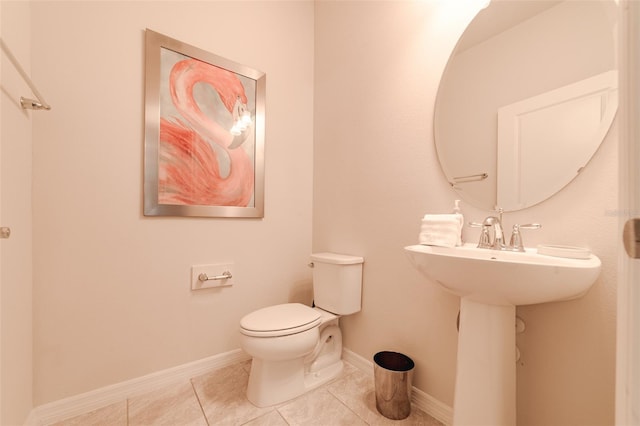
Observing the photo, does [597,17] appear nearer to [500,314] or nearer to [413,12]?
[413,12]

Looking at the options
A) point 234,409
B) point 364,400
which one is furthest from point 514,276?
point 234,409

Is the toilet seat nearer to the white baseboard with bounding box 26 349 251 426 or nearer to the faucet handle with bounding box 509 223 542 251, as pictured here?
the white baseboard with bounding box 26 349 251 426

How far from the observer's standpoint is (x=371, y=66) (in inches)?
61.9

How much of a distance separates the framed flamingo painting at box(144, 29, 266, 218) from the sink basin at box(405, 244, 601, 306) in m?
1.20

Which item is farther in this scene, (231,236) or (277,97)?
(277,97)

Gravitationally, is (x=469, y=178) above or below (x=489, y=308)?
above

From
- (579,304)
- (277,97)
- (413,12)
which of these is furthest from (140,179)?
(579,304)

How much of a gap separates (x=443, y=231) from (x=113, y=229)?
5.01 feet

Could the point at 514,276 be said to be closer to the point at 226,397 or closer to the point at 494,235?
the point at 494,235

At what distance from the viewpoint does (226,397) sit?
1.33 meters

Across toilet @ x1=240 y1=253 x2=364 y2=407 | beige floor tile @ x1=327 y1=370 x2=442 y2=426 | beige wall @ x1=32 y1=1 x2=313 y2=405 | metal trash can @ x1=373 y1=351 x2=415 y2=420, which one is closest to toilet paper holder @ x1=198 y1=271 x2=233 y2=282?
beige wall @ x1=32 y1=1 x2=313 y2=405

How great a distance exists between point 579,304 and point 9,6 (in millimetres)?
2174

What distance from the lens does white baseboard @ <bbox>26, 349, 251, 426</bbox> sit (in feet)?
3.78

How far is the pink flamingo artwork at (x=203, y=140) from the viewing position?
56.4 inches
